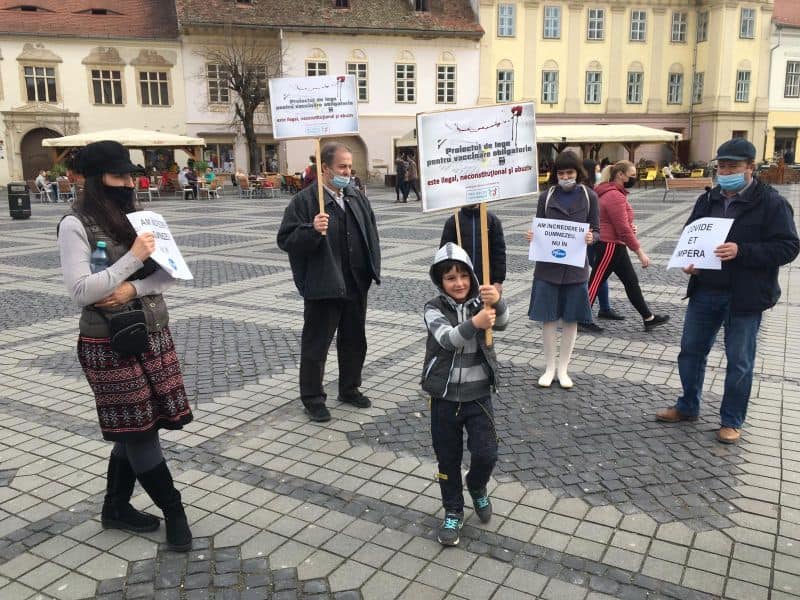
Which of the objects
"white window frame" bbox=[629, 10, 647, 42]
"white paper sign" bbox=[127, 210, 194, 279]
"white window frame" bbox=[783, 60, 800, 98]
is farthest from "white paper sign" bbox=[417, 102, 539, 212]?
"white window frame" bbox=[783, 60, 800, 98]

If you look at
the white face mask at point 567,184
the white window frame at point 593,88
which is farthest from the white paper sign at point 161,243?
the white window frame at point 593,88

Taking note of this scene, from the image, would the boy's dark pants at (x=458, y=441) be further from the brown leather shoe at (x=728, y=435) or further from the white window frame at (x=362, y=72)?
the white window frame at (x=362, y=72)

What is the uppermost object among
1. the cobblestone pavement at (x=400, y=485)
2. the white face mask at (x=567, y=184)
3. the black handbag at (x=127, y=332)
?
the white face mask at (x=567, y=184)

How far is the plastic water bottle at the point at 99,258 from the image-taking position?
290 cm

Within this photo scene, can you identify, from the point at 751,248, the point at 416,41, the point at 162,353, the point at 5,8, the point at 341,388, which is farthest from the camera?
the point at 416,41

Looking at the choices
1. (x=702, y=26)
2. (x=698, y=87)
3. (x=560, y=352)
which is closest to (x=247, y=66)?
(x=698, y=87)

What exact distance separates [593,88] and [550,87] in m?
2.71

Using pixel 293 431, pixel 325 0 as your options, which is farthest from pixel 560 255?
pixel 325 0

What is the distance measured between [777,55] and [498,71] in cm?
1739

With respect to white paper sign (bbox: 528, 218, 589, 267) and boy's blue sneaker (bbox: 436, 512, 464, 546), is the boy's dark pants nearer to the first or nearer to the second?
boy's blue sneaker (bbox: 436, 512, 464, 546)

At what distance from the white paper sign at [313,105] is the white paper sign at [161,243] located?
6.53ft

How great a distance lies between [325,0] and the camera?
36.1m

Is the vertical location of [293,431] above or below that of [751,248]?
below

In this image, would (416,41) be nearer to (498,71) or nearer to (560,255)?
(498,71)
